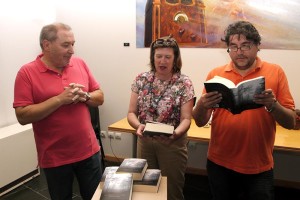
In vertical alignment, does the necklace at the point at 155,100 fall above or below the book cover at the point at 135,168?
above

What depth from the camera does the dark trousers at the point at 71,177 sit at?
1.69 m

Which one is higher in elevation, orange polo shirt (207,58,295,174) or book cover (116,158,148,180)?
orange polo shirt (207,58,295,174)

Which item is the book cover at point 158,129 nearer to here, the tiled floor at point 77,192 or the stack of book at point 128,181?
the stack of book at point 128,181

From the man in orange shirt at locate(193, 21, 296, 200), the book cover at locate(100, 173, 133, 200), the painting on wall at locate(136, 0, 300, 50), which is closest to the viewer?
the book cover at locate(100, 173, 133, 200)

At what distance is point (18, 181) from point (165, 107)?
7.08 ft

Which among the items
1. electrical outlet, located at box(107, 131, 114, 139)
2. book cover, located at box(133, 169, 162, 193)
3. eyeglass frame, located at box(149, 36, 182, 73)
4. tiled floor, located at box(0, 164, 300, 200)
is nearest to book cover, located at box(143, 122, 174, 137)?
book cover, located at box(133, 169, 162, 193)

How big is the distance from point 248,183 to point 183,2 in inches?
84.2

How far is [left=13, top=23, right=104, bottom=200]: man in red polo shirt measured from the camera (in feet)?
5.14

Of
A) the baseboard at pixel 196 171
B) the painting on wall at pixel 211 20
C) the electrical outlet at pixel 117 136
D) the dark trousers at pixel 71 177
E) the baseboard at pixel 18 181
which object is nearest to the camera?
the dark trousers at pixel 71 177

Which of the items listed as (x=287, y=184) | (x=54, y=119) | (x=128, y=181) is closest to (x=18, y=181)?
(x=54, y=119)

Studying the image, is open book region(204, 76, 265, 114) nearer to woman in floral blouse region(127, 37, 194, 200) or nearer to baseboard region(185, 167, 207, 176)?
woman in floral blouse region(127, 37, 194, 200)

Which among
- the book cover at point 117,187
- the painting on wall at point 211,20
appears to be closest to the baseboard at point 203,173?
the painting on wall at point 211,20

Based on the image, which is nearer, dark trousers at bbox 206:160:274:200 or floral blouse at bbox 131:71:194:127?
dark trousers at bbox 206:160:274:200

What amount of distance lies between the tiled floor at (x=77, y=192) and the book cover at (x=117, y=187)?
5.41ft
